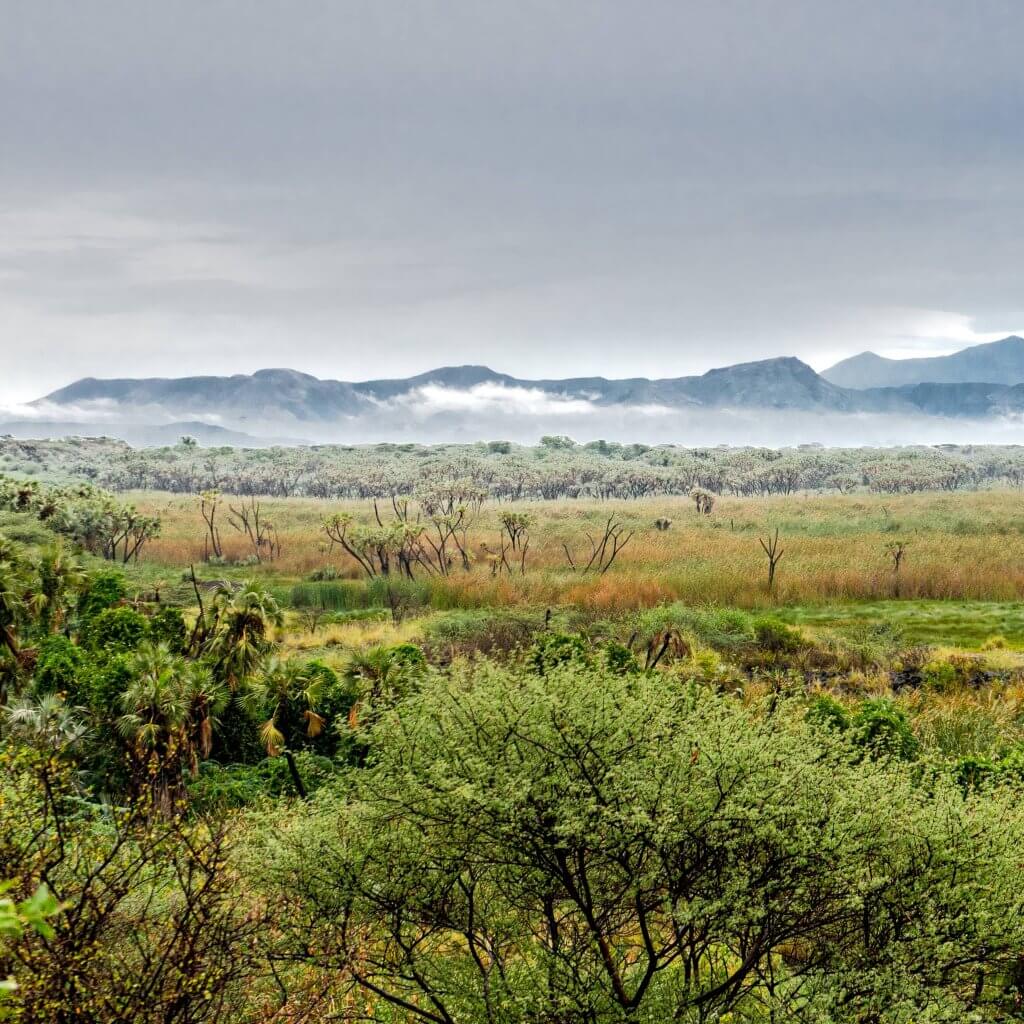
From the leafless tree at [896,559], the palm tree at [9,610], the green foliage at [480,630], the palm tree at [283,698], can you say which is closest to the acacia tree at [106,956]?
the palm tree at [283,698]

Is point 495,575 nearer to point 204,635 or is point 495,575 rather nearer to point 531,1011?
point 204,635

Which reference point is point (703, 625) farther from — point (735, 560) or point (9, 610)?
point (9, 610)

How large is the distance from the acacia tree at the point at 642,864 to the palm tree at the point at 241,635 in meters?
10.8

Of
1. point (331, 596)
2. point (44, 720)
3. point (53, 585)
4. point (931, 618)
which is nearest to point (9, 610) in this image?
point (44, 720)

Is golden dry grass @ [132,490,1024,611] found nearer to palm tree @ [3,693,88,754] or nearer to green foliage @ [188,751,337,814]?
green foliage @ [188,751,337,814]

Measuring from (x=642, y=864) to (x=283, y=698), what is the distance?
12.4 metres

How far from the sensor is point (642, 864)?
6.10m

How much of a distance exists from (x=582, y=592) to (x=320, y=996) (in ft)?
82.8

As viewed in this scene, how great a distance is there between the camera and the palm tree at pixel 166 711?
43.8 feet

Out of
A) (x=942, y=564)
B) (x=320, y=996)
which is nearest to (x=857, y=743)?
(x=320, y=996)

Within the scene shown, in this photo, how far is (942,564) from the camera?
33125 mm

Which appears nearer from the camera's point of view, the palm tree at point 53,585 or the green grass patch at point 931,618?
the palm tree at point 53,585

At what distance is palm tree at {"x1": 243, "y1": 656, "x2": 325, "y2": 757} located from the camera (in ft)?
54.3

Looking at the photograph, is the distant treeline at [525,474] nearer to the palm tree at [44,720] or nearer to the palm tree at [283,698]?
the palm tree at [283,698]
